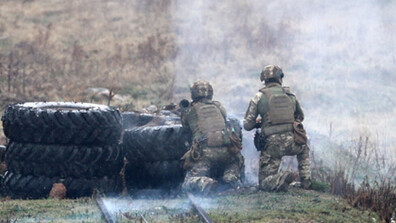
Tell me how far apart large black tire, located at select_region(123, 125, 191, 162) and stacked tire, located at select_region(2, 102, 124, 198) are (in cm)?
53

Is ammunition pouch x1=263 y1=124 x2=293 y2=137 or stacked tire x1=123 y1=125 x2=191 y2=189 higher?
ammunition pouch x1=263 y1=124 x2=293 y2=137

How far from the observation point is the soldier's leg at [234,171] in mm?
8750

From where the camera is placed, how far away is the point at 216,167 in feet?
29.4

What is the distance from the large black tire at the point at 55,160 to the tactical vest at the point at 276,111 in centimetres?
219

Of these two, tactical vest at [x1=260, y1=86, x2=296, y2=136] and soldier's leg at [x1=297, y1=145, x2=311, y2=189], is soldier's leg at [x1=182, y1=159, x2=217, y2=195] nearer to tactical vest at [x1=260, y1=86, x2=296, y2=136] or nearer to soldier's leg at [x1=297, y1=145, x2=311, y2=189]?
tactical vest at [x1=260, y1=86, x2=296, y2=136]

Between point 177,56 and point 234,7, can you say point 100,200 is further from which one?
point 234,7

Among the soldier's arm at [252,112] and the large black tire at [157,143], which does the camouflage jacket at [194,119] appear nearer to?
the large black tire at [157,143]

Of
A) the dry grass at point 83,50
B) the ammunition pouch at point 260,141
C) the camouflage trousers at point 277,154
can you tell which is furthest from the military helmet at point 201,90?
the dry grass at point 83,50

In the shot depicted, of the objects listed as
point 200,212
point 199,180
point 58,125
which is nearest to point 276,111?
point 199,180

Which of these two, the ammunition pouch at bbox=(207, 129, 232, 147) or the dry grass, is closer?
the ammunition pouch at bbox=(207, 129, 232, 147)

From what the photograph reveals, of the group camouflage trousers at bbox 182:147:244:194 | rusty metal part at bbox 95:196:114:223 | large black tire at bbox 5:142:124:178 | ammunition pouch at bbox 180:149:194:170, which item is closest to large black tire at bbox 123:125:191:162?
ammunition pouch at bbox 180:149:194:170

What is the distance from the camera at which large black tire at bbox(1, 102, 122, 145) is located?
27.2 ft

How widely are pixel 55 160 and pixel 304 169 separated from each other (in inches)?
127

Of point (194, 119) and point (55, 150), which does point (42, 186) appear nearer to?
point (55, 150)
